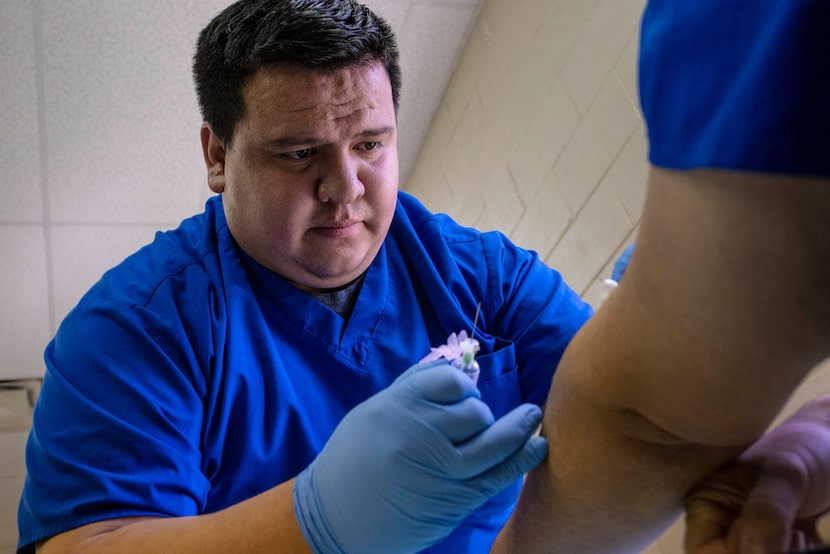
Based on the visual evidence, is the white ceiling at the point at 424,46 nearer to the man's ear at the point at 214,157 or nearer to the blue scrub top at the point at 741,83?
the man's ear at the point at 214,157

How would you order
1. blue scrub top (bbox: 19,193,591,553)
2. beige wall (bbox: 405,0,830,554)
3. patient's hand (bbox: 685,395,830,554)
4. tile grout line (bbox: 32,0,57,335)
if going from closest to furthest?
patient's hand (bbox: 685,395,830,554) → blue scrub top (bbox: 19,193,591,553) → beige wall (bbox: 405,0,830,554) → tile grout line (bbox: 32,0,57,335)

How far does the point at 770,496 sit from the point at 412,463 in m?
0.44

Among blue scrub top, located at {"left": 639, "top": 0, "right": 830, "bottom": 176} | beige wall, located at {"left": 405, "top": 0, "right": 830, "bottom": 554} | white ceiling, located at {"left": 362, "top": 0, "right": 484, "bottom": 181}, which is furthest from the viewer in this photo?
white ceiling, located at {"left": 362, "top": 0, "right": 484, "bottom": 181}

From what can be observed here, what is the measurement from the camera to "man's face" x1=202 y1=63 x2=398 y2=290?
1445 mm

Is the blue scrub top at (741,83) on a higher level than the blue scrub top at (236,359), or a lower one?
higher

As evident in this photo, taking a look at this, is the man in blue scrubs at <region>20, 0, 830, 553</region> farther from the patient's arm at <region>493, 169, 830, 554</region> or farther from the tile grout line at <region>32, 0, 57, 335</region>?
the tile grout line at <region>32, 0, 57, 335</region>

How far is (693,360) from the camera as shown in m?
0.78

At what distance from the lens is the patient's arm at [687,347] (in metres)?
0.67

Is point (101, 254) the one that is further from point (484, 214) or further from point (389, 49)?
point (389, 49)

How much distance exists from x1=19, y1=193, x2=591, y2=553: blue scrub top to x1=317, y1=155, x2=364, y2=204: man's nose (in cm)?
22

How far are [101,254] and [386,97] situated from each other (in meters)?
2.02

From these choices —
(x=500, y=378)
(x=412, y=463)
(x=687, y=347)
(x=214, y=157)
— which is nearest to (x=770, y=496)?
(x=687, y=347)

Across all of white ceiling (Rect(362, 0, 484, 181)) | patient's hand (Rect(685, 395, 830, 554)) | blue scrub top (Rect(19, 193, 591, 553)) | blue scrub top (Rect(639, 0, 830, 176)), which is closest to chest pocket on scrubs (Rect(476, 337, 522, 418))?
blue scrub top (Rect(19, 193, 591, 553))

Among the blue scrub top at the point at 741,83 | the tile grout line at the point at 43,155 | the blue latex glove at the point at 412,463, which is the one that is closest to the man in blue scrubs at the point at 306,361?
the blue latex glove at the point at 412,463
